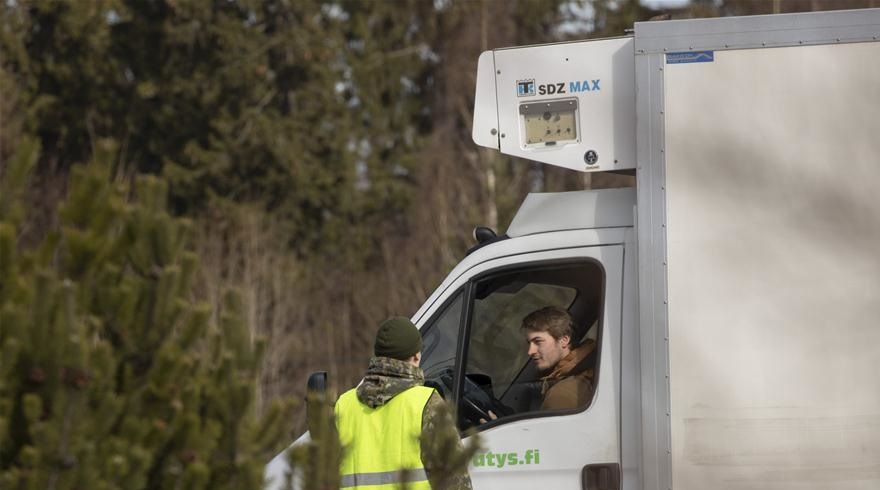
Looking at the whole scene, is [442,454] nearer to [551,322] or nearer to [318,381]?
[318,381]

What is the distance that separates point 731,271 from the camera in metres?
4.91

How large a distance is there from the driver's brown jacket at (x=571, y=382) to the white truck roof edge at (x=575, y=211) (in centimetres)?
51

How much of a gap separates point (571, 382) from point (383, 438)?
95 centimetres

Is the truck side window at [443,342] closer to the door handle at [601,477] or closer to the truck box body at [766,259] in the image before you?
the door handle at [601,477]

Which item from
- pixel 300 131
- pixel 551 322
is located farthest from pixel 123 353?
pixel 300 131

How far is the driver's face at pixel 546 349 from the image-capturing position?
561 cm

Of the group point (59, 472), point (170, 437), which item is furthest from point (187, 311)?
point (59, 472)

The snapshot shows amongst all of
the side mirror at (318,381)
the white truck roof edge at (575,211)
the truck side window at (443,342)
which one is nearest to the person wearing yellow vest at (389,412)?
the side mirror at (318,381)

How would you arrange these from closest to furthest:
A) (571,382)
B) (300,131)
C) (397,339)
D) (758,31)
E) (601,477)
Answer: (397,339) → (758,31) → (601,477) → (571,382) → (300,131)

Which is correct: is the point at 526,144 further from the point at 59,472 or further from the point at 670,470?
the point at 59,472

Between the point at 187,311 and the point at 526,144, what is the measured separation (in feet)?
8.40

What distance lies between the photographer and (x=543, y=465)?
5.27 m

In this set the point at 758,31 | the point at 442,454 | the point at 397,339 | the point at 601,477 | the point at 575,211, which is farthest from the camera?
the point at 575,211

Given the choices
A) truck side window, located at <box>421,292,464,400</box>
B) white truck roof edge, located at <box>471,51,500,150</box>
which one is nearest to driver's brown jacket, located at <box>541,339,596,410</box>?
truck side window, located at <box>421,292,464,400</box>
